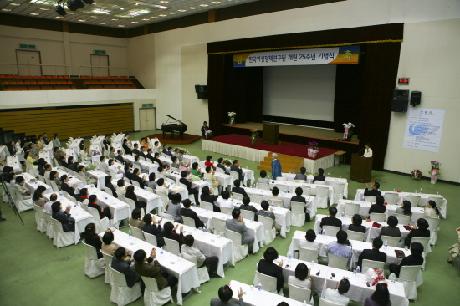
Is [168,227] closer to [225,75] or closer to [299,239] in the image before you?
[299,239]

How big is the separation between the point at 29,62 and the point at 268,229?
23.1 m

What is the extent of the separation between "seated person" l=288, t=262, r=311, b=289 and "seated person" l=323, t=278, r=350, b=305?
1.02 ft

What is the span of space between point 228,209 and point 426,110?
9490 millimetres

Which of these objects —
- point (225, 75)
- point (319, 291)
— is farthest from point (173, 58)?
point (319, 291)

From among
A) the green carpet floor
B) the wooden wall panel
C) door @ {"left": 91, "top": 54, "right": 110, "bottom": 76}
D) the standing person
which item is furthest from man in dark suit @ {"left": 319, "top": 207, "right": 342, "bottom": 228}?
door @ {"left": 91, "top": 54, "right": 110, "bottom": 76}

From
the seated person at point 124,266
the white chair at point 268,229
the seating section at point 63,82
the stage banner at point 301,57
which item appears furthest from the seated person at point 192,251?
the seating section at point 63,82

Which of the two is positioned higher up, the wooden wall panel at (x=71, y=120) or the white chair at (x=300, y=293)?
the wooden wall panel at (x=71, y=120)

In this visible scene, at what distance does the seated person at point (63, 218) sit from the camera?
8.09 m

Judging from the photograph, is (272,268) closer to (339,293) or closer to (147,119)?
(339,293)

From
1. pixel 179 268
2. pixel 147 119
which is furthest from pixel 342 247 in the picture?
pixel 147 119

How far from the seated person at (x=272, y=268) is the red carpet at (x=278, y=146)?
9496mm

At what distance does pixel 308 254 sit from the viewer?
6.74 m

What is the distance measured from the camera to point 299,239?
716 centimetres

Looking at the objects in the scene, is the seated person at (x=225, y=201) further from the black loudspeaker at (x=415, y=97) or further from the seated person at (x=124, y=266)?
the black loudspeaker at (x=415, y=97)
